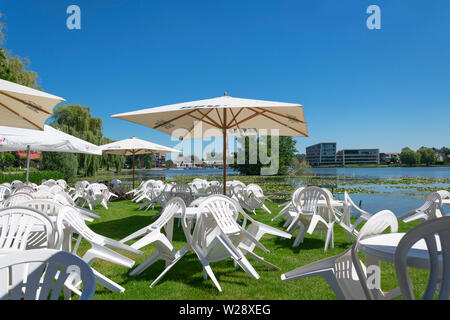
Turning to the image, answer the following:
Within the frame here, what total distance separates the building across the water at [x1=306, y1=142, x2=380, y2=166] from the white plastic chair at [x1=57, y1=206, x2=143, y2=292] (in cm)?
6661

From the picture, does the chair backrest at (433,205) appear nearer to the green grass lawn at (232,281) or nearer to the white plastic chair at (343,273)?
the green grass lawn at (232,281)

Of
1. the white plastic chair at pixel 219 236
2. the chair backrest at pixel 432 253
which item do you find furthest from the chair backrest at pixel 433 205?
the chair backrest at pixel 432 253

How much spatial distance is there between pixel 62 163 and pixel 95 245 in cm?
2200

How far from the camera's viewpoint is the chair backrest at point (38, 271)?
1338 mm

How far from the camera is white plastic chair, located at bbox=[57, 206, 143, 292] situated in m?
2.44

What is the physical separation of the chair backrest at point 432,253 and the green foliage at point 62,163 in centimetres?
2392

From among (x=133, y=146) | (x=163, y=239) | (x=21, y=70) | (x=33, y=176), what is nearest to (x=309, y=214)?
(x=163, y=239)

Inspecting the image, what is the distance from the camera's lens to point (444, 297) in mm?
1370

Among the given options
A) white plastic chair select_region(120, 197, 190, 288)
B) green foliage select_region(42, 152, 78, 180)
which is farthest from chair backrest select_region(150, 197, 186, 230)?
green foliage select_region(42, 152, 78, 180)

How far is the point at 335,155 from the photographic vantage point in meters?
71.2

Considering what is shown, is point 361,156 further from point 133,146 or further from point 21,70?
point 21,70

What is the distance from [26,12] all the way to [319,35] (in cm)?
868
